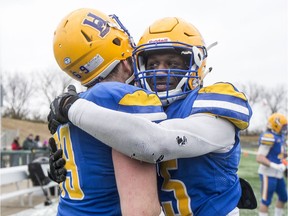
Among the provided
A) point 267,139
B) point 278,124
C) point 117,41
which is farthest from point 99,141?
point 278,124

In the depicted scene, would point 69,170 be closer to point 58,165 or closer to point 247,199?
point 58,165

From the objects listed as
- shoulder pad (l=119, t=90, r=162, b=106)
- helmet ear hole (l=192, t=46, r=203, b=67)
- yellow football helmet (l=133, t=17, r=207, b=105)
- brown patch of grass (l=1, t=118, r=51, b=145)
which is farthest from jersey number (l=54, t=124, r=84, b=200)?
brown patch of grass (l=1, t=118, r=51, b=145)

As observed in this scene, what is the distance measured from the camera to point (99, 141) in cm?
206

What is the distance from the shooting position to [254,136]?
69.1 metres

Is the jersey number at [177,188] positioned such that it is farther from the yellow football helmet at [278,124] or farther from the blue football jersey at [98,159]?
the yellow football helmet at [278,124]

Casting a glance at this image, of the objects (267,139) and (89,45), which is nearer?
(89,45)

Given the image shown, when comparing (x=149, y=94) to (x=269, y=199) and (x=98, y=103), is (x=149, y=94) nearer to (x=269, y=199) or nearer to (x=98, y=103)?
(x=98, y=103)

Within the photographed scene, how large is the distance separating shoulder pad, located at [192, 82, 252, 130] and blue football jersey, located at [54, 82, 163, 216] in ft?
0.79

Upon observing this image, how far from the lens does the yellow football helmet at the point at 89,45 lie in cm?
244

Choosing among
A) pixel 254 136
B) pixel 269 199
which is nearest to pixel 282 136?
pixel 269 199

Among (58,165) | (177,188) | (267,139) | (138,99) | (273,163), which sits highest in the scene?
(138,99)

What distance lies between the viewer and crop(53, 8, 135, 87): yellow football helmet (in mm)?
2441

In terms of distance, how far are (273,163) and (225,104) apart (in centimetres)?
664

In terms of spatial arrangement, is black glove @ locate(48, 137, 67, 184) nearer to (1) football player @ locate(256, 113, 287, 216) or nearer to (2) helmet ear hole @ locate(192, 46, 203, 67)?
(2) helmet ear hole @ locate(192, 46, 203, 67)
